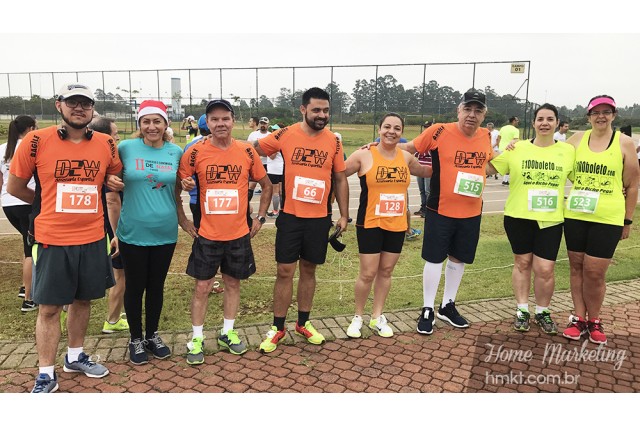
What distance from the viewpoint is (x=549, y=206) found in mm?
4344

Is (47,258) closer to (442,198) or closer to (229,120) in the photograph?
(229,120)

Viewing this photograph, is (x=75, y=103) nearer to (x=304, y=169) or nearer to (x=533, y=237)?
(x=304, y=169)

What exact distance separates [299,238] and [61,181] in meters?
1.90

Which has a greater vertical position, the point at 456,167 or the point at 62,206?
the point at 456,167

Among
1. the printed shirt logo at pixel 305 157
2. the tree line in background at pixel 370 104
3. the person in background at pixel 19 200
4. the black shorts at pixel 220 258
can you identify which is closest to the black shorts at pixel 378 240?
the printed shirt logo at pixel 305 157

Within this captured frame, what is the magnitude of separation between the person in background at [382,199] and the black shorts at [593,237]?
62.8 inches

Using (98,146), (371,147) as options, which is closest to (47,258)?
(98,146)

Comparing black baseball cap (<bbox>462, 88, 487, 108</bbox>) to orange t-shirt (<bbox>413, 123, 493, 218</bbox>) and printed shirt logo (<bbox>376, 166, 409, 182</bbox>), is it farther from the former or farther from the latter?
printed shirt logo (<bbox>376, 166, 409, 182</bbox>)

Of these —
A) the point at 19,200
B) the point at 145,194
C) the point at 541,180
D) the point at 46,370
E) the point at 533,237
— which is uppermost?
the point at 541,180

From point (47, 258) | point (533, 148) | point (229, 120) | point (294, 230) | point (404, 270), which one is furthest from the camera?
point (404, 270)

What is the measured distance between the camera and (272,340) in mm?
4172

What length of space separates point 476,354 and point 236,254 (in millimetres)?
2283

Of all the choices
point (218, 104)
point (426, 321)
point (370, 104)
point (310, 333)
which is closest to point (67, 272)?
point (218, 104)

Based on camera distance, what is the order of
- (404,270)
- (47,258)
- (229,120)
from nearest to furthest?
(47,258), (229,120), (404,270)
